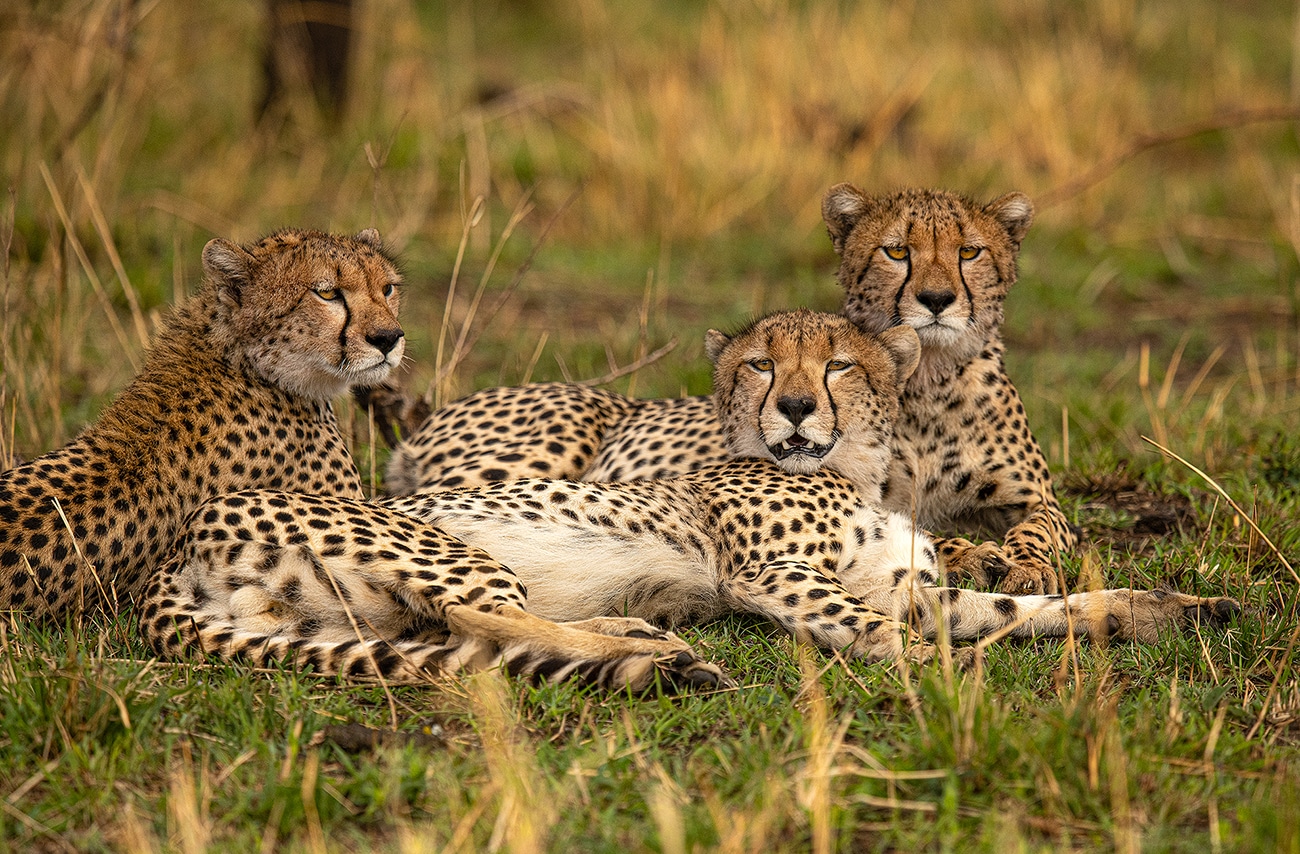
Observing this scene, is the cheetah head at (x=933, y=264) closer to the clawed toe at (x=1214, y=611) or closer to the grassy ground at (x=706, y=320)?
the grassy ground at (x=706, y=320)

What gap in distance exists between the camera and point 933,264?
3.85m

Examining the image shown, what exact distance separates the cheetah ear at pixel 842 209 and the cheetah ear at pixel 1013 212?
1.17ft

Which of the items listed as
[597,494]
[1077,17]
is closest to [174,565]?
[597,494]

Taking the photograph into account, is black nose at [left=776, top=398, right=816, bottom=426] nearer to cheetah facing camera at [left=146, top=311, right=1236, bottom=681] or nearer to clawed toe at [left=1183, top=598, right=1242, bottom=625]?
cheetah facing camera at [left=146, top=311, right=1236, bottom=681]

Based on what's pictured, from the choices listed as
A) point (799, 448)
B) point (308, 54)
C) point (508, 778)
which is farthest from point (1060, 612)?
point (308, 54)

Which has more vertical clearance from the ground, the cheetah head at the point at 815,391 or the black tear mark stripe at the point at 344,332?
the black tear mark stripe at the point at 344,332

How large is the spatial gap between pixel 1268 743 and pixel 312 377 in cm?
237

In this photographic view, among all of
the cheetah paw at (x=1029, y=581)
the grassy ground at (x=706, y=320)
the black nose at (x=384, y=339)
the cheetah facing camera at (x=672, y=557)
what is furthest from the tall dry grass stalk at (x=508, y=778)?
the cheetah paw at (x=1029, y=581)

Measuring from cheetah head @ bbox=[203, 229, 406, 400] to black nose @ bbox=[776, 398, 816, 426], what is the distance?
37.6 inches

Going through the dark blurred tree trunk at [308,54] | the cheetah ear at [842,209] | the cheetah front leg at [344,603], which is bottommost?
the cheetah front leg at [344,603]

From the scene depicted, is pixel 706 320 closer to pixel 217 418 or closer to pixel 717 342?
pixel 717 342

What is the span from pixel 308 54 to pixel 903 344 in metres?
5.82

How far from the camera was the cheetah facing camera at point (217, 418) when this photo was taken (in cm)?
316

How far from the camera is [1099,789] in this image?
235cm
